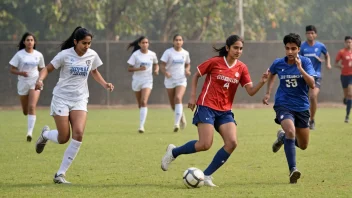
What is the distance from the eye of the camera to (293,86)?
10.5 metres

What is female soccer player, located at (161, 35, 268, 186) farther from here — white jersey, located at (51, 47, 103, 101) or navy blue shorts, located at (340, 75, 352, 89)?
navy blue shorts, located at (340, 75, 352, 89)

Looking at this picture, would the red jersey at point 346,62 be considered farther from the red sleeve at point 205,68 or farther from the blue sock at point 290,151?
the red sleeve at point 205,68

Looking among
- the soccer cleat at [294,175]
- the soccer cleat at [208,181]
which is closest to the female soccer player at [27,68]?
the soccer cleat at [208,181]

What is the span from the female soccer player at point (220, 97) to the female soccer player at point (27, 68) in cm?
664

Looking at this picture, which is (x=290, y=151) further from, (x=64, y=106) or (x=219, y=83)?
(x=64, y=106)

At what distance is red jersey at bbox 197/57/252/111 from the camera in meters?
9.98

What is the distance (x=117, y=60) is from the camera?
28.6 metres

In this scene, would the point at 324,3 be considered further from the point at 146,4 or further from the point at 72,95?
the point at 72,95

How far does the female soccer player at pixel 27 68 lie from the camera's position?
16.2 metres

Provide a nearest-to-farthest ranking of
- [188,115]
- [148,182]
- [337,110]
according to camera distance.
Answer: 1. [148,182]
2. [188,115]
3. [337,110]

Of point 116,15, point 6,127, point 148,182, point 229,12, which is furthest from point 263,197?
point 229,12

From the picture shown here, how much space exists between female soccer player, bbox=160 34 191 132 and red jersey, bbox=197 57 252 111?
823cm

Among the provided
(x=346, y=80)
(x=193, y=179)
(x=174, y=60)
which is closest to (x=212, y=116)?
(x=193, y=179)

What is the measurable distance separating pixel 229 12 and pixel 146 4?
472 centimetres
